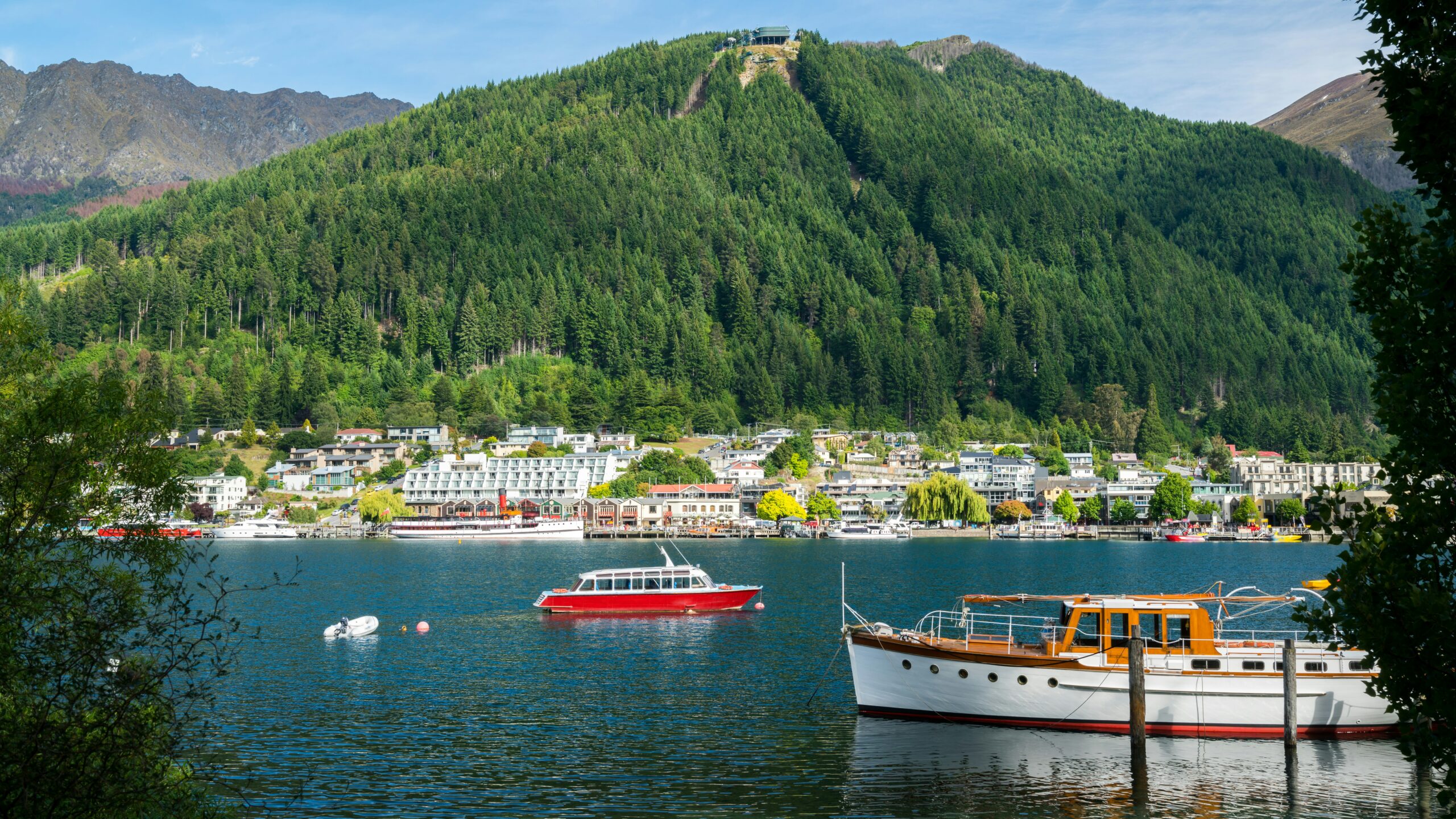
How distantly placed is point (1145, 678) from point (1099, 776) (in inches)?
168

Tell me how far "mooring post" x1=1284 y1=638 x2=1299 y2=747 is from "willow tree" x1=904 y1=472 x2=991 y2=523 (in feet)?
522

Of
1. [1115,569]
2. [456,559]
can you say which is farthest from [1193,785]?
[456,559]

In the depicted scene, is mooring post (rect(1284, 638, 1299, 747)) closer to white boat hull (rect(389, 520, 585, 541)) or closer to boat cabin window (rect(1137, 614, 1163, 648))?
boat cabin window (rect(1137, 614, 1163, 648))

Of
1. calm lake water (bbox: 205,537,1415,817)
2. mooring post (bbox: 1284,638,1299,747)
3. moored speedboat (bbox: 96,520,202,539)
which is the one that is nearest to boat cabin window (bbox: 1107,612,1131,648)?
calm lake water (bbox: 205,537,1415,817)

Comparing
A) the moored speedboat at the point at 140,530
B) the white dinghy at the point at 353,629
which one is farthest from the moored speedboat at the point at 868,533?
the moored speedboat at the point at 140,530

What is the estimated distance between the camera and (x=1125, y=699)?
124ft

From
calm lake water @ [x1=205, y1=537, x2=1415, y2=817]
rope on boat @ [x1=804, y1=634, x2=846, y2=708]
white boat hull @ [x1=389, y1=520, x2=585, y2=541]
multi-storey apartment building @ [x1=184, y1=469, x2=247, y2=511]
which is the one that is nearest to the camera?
calm lake water @ [x1=205, y1=537, x2=1415, y2=817]

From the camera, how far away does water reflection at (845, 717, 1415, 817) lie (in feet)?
102

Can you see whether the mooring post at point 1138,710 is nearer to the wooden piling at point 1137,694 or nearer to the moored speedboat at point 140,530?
the wooden piling at point 1137,694

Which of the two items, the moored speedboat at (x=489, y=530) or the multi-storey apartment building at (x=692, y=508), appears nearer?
the moored speedboat at (x=489, y=530)

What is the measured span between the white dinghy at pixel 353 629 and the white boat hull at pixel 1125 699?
35.4m

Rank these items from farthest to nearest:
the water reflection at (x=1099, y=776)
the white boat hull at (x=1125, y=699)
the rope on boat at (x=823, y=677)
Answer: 1. the rope on boat at (x=823, y=677)
2. the white boat hull at (x=1125, y=699)
3. the water reflection at (x=1099, y=776)

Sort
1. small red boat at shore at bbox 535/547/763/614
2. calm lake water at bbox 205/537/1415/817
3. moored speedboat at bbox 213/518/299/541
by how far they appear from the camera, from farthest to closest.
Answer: moored speedboat at bbox 213/518/299/541
small red boat at shore at bbox 535/547/763/614
calm lake water at bbox 205/537/1415/817

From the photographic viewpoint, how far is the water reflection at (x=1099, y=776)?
1224 inches
